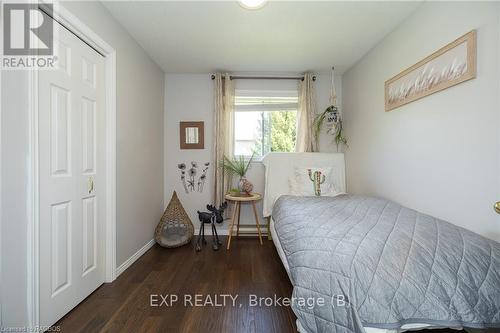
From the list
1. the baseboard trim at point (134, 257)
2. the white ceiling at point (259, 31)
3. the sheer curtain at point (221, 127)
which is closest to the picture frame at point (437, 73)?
the white ceiling at point (259, 31)

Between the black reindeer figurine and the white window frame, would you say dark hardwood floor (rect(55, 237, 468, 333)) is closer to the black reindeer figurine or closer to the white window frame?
the black reindeer figurine

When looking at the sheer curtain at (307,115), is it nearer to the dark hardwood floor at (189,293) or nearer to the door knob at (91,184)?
the dark hardwood floor at (189,293)

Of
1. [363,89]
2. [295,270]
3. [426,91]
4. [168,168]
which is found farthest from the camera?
[168,168]

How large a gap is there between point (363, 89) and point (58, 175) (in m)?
3.22

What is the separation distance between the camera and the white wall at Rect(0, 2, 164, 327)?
1.15 meters

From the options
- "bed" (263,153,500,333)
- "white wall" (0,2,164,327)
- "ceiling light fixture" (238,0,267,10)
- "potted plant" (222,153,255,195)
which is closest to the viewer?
"bed" (263,153,500,333)

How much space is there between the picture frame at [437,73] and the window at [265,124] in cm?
140

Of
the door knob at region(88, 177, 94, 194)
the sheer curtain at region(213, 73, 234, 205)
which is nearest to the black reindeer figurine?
the sheer curtain at region(213, 73, 234, 205)

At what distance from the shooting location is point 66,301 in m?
1.46

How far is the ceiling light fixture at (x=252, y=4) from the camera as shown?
1.63 metres

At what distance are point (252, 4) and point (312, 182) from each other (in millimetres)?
1962

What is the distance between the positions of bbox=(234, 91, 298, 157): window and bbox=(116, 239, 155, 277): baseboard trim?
5.60ft

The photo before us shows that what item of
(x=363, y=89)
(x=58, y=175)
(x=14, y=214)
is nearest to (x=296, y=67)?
(x=363, y=89)

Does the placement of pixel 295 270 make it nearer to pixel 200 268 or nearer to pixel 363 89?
pixel 200 268
